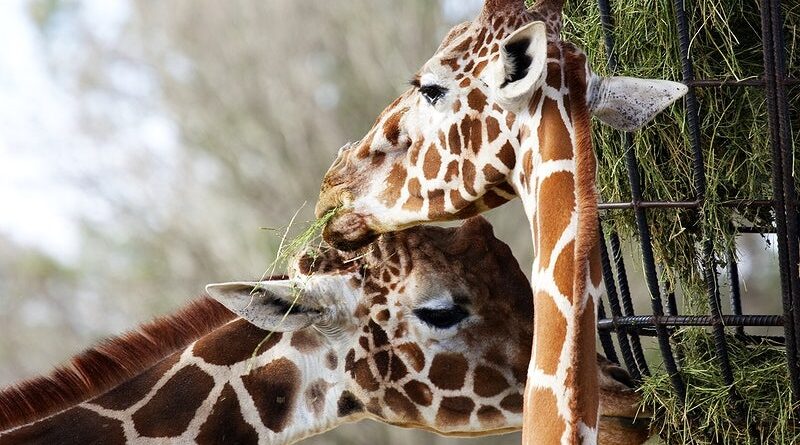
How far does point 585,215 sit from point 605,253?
1028mm

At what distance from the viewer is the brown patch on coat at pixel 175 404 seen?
3.99 meters

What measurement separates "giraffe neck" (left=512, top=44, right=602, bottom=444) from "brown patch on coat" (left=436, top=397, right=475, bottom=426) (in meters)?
1.21

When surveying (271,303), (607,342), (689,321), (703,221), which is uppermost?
(703,221)

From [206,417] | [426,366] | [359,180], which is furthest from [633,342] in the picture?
[206,417]

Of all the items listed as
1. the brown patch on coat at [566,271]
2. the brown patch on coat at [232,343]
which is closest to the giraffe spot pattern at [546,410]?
the brown patch on coat at [566,271]

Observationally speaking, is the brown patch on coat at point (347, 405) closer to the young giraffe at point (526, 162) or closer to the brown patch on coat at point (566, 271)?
the young giraffe at point (526, 162)

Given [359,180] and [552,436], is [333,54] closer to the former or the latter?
[359,180]

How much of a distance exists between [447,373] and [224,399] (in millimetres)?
842

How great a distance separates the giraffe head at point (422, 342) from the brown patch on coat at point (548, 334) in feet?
4.03

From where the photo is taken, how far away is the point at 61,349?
17.6 metres

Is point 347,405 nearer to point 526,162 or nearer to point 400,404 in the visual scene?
point 400,404

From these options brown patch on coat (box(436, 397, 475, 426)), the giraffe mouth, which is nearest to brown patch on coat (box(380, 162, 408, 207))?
the giraffe mouth

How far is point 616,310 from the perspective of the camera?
3891 millimetres

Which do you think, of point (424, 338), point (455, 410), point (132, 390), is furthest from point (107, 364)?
point (455, 410)
